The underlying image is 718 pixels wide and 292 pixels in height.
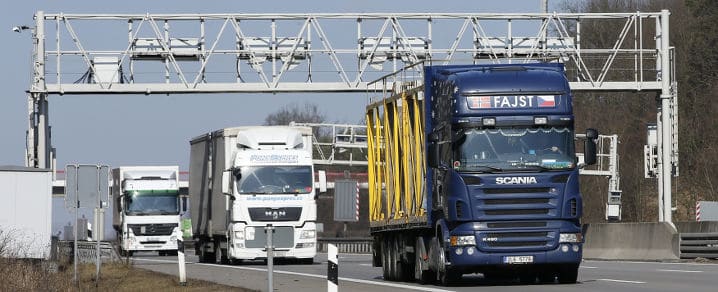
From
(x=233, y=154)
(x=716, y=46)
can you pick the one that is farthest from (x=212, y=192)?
(x=716, y=46)

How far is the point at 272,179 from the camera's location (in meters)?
40.6

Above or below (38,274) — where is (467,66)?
above

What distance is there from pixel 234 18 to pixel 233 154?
35.3 feet

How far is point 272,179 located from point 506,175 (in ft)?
56.5

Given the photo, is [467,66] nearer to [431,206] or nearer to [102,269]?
[431,206]

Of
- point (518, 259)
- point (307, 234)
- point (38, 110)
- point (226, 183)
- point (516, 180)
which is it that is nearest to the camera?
point (516, 180)

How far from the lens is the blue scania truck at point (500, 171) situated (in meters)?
24.1

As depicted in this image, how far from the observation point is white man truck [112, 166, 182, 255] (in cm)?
5797

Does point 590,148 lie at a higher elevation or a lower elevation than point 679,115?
lower

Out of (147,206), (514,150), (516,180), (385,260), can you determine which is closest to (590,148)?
(514,150)

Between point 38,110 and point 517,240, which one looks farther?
point 38,110

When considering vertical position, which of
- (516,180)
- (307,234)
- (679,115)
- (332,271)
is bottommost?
(307,234)

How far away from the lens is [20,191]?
42.0 m

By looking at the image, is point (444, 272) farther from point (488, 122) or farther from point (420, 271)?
point (488, 122)
